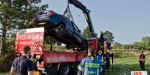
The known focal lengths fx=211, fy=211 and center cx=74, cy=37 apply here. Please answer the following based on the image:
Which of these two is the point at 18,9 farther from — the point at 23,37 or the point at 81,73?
the point at 81,73

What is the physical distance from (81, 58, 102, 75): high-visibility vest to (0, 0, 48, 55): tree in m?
9.97

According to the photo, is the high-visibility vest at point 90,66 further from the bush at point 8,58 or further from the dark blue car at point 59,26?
the bush at point 8,58

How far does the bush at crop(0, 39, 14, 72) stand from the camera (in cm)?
1381

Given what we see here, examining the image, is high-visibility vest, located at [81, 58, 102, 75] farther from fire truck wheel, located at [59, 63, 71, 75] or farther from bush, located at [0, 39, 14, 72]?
bush, located at [0, 39, 14, 72]

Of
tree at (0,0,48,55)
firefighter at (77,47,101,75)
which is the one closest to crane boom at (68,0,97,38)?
tree at (0,0,48,55)

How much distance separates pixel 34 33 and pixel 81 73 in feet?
18.9

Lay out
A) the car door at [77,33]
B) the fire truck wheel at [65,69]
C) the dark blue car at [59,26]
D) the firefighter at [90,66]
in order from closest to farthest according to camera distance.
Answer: the firefighter at [90,66]
the dark blue car at [59,26]
the fire truck wheel at [65,69]
the car door at [77,33]

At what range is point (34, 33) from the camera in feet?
33.9

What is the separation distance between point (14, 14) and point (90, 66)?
33.3ft

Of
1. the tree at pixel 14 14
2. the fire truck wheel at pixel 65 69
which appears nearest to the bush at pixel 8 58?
the tree at pixel 14 14

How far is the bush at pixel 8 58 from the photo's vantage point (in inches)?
544

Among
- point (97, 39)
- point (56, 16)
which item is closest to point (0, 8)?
point (56, 16)

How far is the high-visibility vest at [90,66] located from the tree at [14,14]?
32.7ft

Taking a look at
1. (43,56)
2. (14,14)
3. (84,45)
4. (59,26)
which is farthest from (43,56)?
(14,14)
